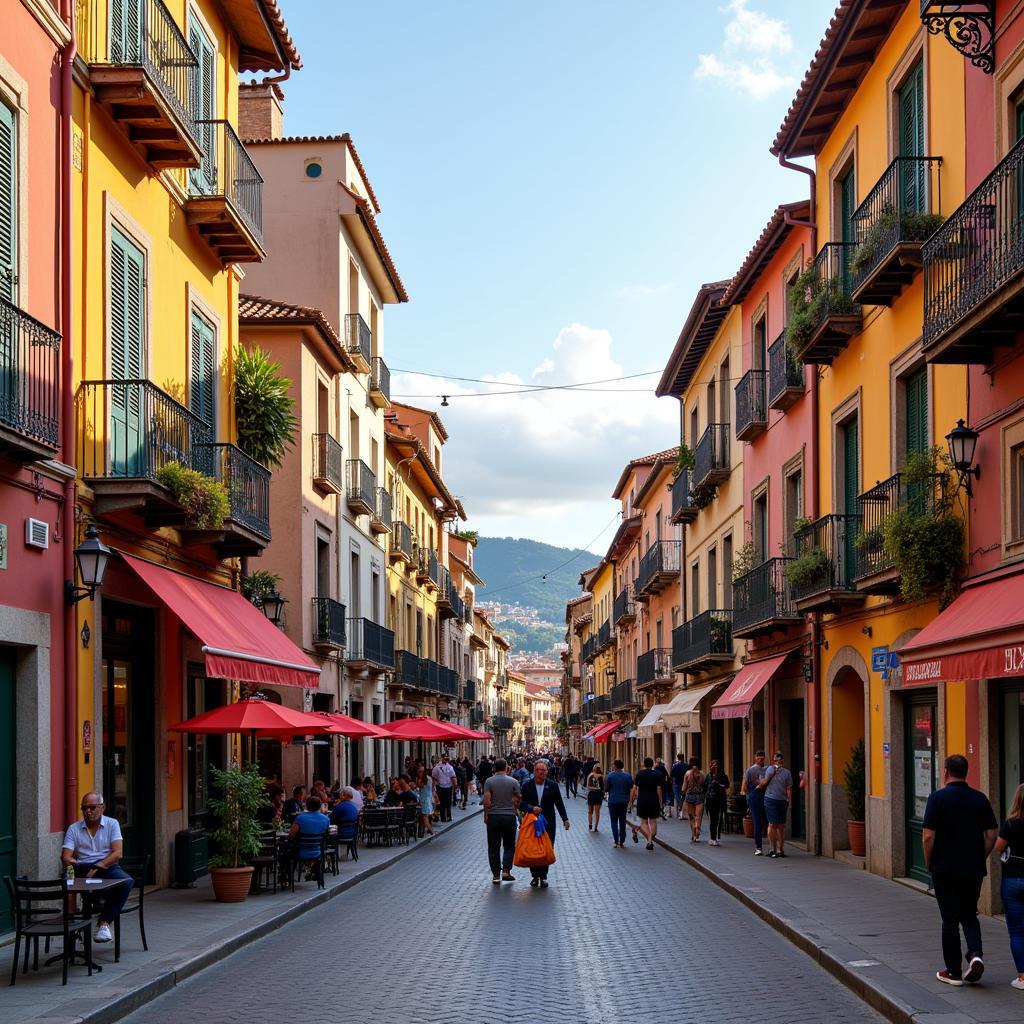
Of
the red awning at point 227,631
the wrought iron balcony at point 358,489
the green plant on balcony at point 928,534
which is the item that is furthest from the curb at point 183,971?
the wrought iron balcony at point 358,489

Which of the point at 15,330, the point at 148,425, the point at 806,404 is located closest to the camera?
the point at 15,330

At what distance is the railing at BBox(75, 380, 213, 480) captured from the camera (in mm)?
14531

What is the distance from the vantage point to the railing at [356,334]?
33250mm

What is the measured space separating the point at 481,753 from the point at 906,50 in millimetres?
83481

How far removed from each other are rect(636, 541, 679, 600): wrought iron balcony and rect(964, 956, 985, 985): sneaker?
30973 millimetres

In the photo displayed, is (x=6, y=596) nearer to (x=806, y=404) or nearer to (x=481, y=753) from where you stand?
(x=806, y=404)

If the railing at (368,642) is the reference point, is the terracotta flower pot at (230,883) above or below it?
below

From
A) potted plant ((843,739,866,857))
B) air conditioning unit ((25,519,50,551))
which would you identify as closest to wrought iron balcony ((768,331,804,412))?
potted plant ((843,739,866,857))

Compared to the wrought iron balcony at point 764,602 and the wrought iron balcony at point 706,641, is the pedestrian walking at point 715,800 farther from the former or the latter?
the wrought iron balcony at point 706,641

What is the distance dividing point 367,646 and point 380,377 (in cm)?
730

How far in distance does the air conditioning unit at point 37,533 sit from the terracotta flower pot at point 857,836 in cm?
1209

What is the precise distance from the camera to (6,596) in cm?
1253

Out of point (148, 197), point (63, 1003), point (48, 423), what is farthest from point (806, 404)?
point (63, 1003)

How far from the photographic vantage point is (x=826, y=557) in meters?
20.3
